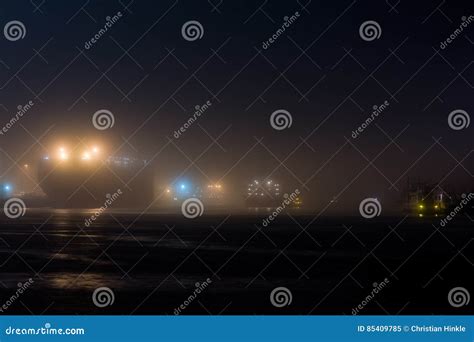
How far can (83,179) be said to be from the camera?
15238 cm

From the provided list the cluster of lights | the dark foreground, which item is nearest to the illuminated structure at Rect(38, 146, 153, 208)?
the cluster of lights

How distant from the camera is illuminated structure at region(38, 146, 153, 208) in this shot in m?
152

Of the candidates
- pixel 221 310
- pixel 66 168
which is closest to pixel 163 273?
pixel 221 310

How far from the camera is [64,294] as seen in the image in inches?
706

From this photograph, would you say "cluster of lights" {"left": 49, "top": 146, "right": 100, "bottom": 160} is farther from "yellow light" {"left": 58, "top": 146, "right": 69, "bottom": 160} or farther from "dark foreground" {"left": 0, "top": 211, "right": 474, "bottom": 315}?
"dark foreground" {"left": 0, "top": 211, "right": 474, "bottom": 315}

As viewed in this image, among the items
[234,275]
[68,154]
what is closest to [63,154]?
[68,154]

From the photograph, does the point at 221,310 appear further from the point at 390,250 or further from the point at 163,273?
the point at 390,250

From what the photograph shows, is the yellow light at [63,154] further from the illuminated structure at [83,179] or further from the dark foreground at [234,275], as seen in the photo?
the dark foreground at [234,275]

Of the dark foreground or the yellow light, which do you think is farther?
the yellow light

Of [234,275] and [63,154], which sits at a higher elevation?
[63,154]

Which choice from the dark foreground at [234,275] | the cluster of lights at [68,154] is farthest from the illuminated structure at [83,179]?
the dark foreground at [234,275]

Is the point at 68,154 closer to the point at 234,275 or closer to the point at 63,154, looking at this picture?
the point at 63,154

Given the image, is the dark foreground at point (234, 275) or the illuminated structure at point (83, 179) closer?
the dark foreground at point (234, 275)

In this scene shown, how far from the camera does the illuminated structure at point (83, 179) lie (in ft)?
498
